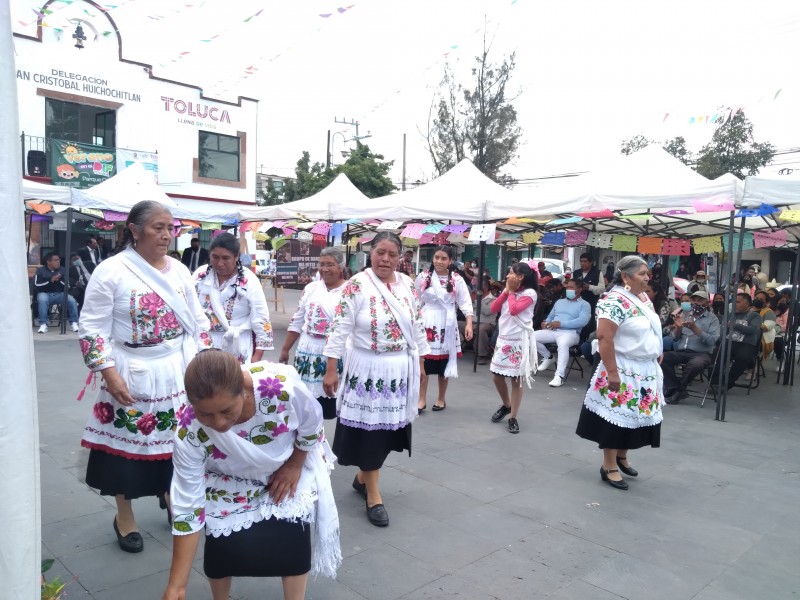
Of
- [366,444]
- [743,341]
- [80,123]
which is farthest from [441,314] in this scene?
[80,123]

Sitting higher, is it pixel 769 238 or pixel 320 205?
pixel 320 205

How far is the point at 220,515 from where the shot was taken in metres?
2.13

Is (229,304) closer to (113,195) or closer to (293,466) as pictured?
(293,466)

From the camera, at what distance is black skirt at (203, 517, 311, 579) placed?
213 cm

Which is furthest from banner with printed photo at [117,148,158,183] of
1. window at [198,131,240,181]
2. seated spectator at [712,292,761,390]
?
seated spectator at [712,292,761,390]

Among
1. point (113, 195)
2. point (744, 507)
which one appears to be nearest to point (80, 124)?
point (113, 195)

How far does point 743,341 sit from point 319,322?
5846 millimetres

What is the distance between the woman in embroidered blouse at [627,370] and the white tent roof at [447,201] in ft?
14.7

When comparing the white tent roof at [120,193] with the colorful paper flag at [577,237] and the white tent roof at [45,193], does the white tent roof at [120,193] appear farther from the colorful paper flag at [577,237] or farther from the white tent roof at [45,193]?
the colorful paper flag at [577,237]

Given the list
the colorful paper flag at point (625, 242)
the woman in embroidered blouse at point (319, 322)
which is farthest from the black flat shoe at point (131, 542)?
the colorful paper flag at point (625, 242)

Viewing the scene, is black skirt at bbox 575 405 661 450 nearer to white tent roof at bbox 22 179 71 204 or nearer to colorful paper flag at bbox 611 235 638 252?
colorful paper flag at bbox 611 235 638 252

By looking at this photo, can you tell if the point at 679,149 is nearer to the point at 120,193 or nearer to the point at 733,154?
the point at 733,154

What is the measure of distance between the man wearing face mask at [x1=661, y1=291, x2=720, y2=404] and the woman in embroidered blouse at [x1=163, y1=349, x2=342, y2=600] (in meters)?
6.40

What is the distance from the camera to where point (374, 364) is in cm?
380
